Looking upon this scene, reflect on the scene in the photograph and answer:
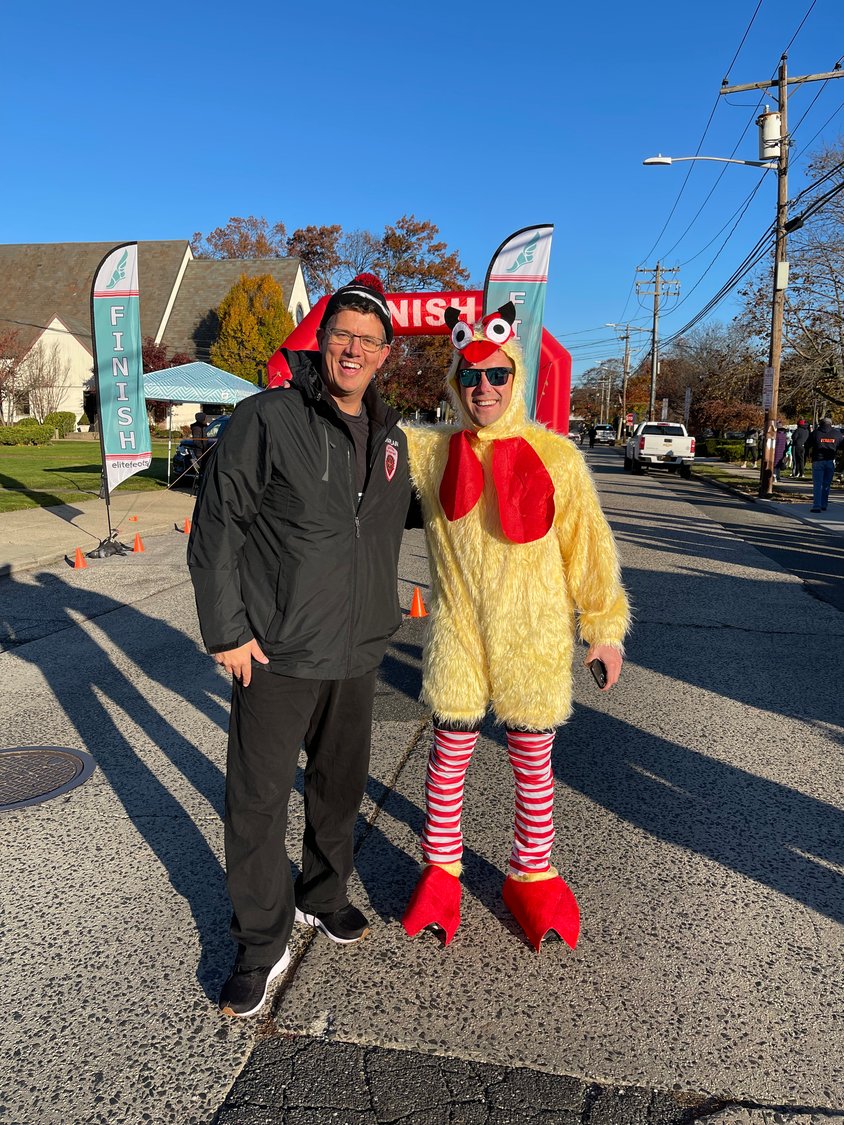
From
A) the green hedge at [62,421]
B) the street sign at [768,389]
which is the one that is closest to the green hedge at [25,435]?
the green hedge at [62,421]

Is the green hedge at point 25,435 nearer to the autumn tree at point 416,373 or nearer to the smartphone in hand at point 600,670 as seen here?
the autumn tree at point 416,373

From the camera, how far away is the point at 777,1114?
2.10 m

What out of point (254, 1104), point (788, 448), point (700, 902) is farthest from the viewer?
point (788, 448)

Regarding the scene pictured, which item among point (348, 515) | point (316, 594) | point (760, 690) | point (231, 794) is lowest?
point (760, 690)

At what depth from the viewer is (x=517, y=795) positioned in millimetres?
2930

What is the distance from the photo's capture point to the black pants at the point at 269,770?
2410mm

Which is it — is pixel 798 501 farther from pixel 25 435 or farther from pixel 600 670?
pixel 25 435

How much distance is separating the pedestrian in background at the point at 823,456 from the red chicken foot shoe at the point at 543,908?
1517 cm

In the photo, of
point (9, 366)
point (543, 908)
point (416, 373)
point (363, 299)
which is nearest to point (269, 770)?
point (543, 908)

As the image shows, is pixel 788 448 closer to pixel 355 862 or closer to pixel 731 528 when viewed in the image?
pixel 731 528

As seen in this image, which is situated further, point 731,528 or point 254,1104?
point 731,528

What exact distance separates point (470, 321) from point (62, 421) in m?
35.0

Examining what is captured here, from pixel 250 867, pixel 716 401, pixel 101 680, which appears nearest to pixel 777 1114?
pixel 250 867

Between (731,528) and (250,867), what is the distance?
14.2m
